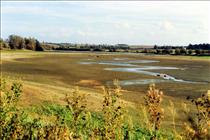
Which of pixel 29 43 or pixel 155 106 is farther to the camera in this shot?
pixel 29 43

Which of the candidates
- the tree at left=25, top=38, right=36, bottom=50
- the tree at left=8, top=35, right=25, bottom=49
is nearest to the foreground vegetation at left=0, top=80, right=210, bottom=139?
the tree at left=8, top=35, right=25, bottom=49

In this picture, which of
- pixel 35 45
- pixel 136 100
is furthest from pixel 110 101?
pixel 35 45

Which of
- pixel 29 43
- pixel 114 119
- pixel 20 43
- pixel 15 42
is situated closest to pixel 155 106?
pixel 114 119

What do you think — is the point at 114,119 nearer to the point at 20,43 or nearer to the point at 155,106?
the point at 155,106

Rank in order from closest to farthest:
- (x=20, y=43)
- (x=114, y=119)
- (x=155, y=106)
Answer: (x=155, y=106)
(x=114, y=119)
(x=20, y=43)

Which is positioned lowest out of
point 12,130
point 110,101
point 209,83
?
point 209,83

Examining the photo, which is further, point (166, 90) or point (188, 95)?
point (166, 90)

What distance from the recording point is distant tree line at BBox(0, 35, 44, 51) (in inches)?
5853

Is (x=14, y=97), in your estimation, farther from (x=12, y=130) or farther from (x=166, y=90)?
(x=166, y=90)

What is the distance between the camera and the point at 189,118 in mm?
3252

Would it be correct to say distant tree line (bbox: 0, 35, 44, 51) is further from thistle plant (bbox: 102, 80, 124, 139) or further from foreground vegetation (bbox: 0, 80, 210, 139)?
thistle plant (bbox: 102, 80, 124, 139)

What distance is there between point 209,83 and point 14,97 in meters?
37.8

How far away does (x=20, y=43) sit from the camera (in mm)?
153625

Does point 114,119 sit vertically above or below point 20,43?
above
